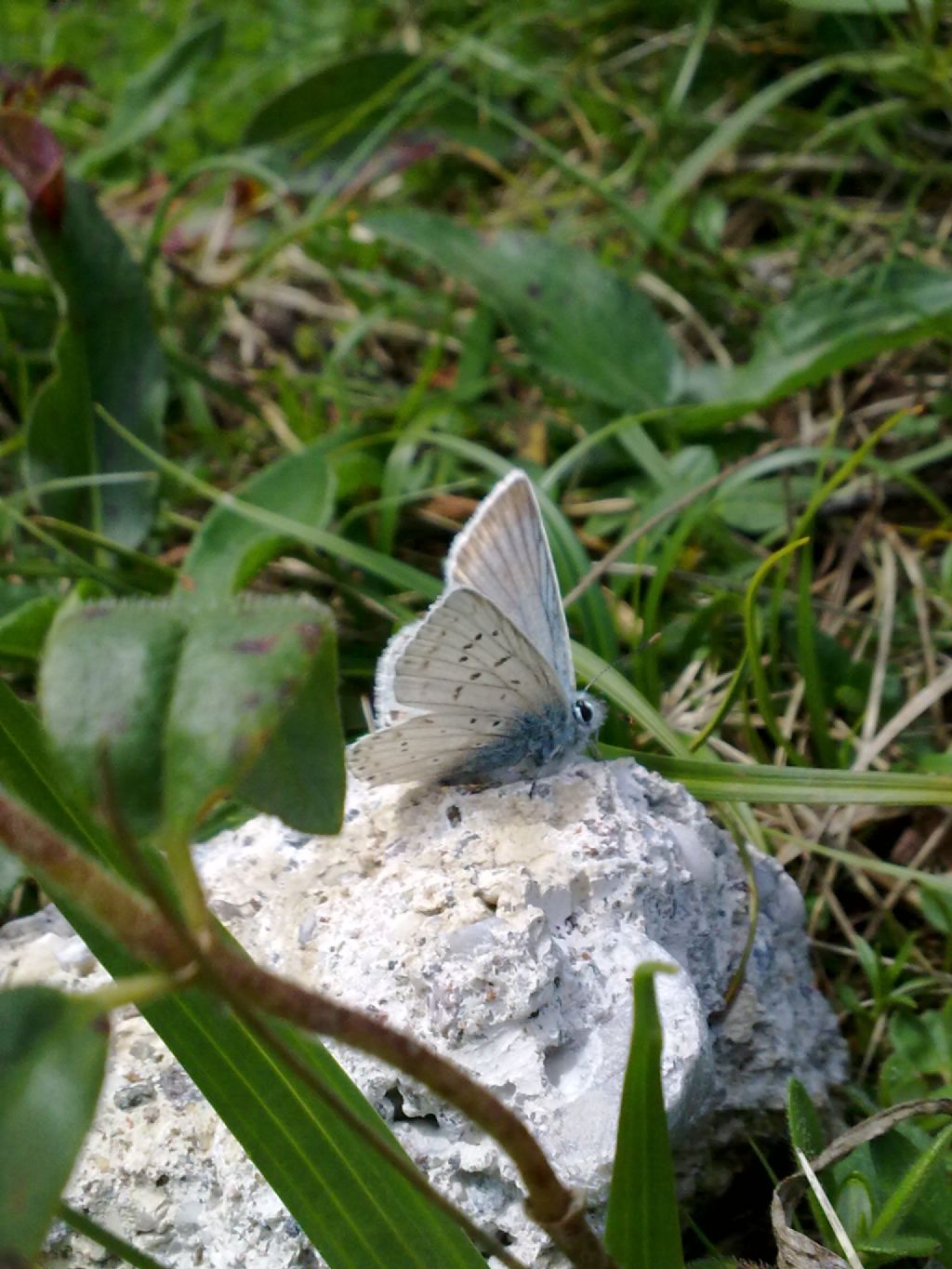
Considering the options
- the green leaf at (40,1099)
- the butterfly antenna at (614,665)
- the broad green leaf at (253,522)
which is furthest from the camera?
the broad green leaf at (253,522)

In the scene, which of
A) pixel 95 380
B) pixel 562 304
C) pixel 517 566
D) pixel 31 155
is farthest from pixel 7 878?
pixel 562 304

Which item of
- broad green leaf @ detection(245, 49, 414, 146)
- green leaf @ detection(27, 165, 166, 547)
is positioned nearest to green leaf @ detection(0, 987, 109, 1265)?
green leaf @ detection(27, 165, 166, 547)

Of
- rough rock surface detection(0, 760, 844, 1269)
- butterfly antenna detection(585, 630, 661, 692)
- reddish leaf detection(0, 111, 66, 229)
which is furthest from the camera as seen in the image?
reddish leaf detection(0, 111, 66, 229)

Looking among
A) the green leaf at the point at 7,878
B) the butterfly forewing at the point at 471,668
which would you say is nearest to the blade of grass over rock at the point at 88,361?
the green leaf at the point at 7,878

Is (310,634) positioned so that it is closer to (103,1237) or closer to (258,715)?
(258,715)

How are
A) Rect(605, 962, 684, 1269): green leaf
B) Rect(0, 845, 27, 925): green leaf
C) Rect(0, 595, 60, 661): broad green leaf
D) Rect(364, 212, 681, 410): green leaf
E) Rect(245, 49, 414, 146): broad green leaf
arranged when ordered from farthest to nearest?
Rect(245, 49, 414, 146): broad green leaf, Rect(364, 212, 681, 410): green leaf, Rect(0, 595, 60, 661): broad green leaf, Rect(0, 845, 27, 925): green leaf, Rect(605, 962, 684, 1269): green leaf

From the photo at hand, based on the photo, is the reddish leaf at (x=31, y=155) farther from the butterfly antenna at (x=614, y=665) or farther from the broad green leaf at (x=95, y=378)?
the butterfly antenna at (x=614, y=665)

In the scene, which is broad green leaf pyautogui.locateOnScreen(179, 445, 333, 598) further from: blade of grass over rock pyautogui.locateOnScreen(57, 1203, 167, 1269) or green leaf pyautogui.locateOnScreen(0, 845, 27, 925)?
blade of grass over rock pyautogui.locateOnScreen(57, 1203, 167, 1269)
